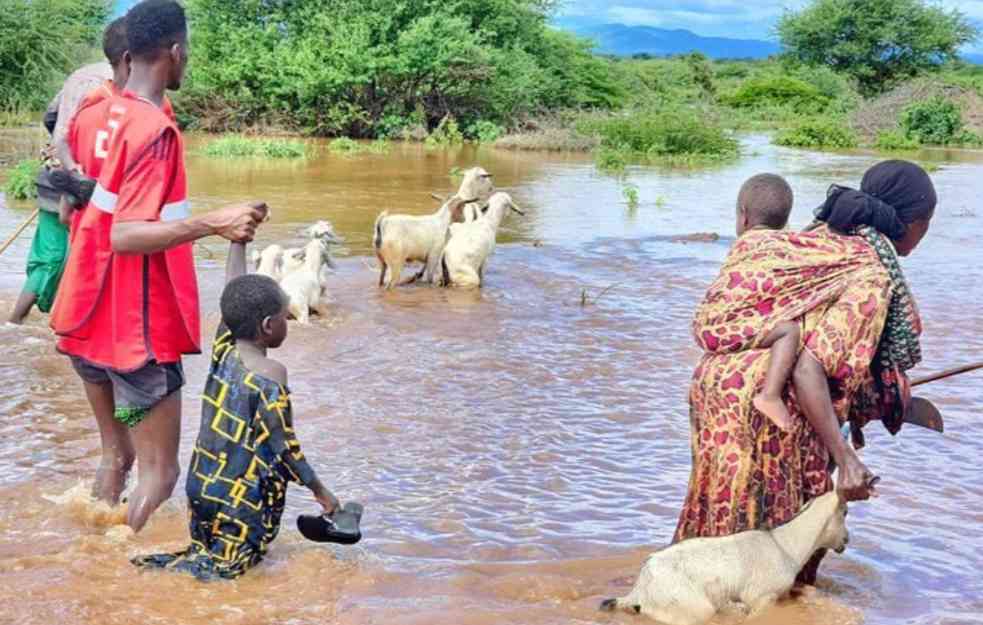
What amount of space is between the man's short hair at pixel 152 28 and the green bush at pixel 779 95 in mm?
38670

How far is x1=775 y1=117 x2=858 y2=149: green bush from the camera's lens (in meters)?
30.1

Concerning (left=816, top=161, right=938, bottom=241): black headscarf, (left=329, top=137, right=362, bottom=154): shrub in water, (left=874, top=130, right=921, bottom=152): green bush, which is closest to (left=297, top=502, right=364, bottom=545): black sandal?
(left=816, top=161, right=938, bottom=241): black headscarf

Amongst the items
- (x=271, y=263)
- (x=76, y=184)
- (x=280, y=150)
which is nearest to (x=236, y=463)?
(x=76, y=184)

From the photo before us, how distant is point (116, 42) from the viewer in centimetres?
403

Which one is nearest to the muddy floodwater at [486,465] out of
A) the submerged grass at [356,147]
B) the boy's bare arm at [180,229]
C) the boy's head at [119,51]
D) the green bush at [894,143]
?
the boy's bare arm at [180,229]

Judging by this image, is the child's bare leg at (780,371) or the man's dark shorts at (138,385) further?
the man's dark shorts at (138,385)

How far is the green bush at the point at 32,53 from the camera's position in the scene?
23.7 metres

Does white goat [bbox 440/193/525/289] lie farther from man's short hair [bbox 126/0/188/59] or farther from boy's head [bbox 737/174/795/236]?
man's short hair [bbox 126/0/188/59]

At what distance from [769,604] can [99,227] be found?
2.46 meters

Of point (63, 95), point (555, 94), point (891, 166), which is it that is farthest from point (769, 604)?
point (555, 94)

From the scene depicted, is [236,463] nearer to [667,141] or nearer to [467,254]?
[467,254]

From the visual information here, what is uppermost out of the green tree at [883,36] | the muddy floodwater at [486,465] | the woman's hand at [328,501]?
the green tree at [883,36]

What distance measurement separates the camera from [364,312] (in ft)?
29.2

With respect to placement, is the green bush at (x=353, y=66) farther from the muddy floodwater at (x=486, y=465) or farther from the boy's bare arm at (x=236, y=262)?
the boy's bare arm at (x=236, y=262)
